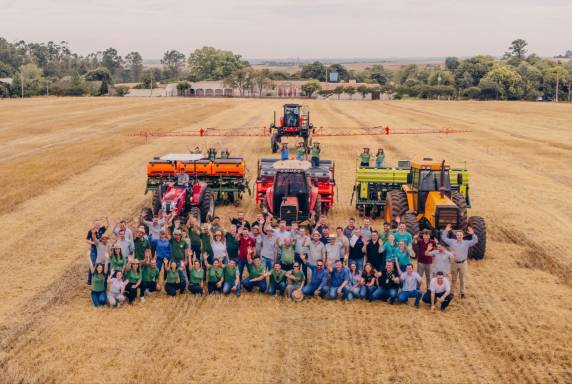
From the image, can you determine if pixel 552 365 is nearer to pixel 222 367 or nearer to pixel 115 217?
pixel 222 367

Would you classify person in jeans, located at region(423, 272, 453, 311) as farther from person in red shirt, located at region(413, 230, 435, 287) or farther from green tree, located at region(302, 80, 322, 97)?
green tree, located at region(302, 80, 322, 97)

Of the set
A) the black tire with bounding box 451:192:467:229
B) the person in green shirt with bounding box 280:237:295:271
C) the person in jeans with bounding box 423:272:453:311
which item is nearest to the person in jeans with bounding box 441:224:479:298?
the person in jeans with bounding box 423:272:453:311

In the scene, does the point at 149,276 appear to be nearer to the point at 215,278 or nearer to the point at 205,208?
the point at 215,278

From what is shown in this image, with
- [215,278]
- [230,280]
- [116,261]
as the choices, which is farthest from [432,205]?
[116,261]

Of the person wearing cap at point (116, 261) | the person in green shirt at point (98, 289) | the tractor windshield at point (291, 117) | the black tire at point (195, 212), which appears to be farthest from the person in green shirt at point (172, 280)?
the tractor windshield at point (291, 117)

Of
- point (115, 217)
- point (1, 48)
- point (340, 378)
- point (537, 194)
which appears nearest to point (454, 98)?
point (537, 194)
